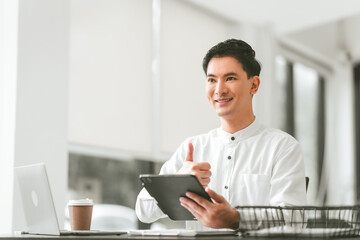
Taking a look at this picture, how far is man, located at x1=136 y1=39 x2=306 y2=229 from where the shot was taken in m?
1.98

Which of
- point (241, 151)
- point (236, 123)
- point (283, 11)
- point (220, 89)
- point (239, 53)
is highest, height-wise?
point (283, 11)

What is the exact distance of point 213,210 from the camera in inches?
62.3

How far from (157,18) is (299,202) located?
10.2ft

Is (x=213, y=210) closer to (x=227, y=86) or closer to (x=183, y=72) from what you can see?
(x=227, y=86)

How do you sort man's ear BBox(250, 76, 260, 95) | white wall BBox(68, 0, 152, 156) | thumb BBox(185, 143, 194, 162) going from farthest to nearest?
white wall BBox(68, 0, 152, 156)
man's ear BBox(250, 76, 260, 95)
thumb BBox(185, 143, 194, 162)

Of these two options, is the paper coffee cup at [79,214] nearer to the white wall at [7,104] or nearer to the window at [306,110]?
the white wall at [7,104]

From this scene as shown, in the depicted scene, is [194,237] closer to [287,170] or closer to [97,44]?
[287,170]

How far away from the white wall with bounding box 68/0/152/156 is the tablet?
88.3 inches

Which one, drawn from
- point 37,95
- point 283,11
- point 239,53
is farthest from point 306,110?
point 239,53

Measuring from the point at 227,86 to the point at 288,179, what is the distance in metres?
0.42

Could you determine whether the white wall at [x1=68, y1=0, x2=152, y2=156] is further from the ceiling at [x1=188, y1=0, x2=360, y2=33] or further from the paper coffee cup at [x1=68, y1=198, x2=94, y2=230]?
the paper coffee cup at [x1=68, y1=198, x2=94, y2=230]

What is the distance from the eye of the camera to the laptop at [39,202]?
1.69 m

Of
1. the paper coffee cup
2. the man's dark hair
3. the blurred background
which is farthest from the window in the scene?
the paper coffee cup

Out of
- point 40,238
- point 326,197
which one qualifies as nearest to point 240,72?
point 40,238
